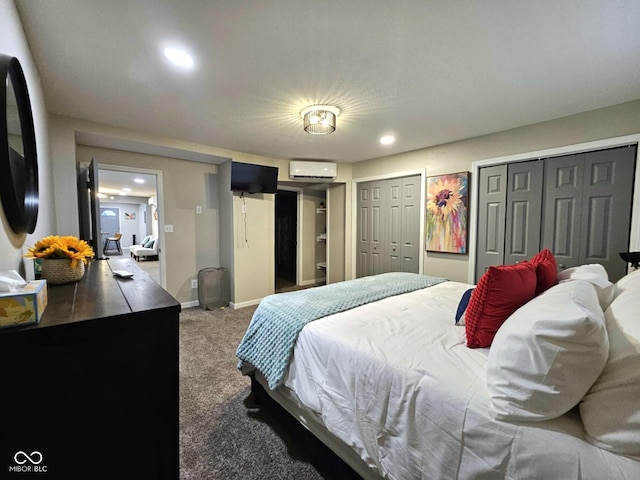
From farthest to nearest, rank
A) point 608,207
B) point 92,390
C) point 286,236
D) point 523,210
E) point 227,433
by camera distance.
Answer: point 286,236 → point 523,210 → point 608,207 → point 227,433 → point 92,390

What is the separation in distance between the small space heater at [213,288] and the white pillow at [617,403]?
400cm

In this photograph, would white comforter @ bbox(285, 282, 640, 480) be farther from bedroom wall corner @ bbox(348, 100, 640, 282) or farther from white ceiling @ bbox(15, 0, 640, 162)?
bedroom wall corner @ bbox(348, 100, 640, 282)

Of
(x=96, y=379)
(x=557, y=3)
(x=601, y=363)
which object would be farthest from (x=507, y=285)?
(x=96, y=379)

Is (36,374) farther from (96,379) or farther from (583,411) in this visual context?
(583,411)

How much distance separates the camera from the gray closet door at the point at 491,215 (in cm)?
307

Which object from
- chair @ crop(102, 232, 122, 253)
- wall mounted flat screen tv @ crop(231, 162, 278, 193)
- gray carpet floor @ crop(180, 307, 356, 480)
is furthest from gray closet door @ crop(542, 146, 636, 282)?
chair @ crop(102, 232, 122, 253)

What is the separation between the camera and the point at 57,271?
46.6 inches

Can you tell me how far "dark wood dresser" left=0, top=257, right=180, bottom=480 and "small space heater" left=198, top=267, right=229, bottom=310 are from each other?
3077 millimetres

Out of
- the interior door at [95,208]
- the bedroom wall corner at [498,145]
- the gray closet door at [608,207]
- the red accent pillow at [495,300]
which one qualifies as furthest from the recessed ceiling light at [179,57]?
the gray closet door at [608,207]

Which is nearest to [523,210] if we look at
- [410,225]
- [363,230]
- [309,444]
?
[410,225]

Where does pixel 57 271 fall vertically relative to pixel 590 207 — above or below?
below

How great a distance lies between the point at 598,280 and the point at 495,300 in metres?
0.71

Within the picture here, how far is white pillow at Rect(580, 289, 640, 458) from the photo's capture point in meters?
0.67

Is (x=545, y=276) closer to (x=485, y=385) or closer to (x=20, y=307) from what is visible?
(x=485, y=385)
